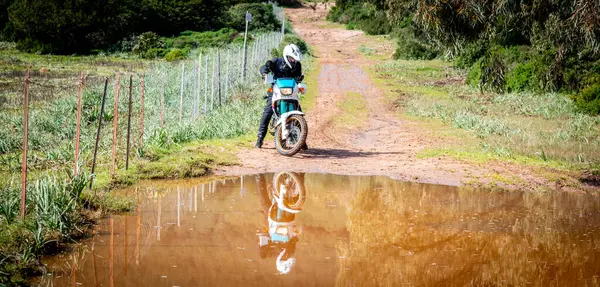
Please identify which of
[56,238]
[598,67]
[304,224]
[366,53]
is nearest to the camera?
[56,238]

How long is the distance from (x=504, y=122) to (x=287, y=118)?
27.0ft

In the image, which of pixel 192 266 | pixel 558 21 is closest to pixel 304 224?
pixel 192 266

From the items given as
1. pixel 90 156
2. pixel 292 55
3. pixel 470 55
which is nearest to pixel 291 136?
pixel 292 55

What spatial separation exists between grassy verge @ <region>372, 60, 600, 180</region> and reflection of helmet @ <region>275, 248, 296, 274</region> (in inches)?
250

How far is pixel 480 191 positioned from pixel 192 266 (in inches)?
209

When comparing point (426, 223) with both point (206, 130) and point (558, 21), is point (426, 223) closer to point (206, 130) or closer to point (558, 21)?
point (558, 21)

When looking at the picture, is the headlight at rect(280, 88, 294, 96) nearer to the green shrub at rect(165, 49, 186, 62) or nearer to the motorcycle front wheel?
the motorcycle front wheel

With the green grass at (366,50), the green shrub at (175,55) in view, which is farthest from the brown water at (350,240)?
the green grass at (366,50)

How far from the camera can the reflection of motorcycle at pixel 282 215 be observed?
7105 millimetres

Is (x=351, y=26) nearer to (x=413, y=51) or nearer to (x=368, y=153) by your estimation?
(x=413, y=51)

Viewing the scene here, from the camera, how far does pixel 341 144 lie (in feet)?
48.2

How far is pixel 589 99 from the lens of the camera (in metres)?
21.2

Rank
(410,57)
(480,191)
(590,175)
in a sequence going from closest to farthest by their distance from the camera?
1. (480,191)
2. (590,175)
3. (410,57)

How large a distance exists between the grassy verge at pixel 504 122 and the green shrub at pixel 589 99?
0.30 meters
